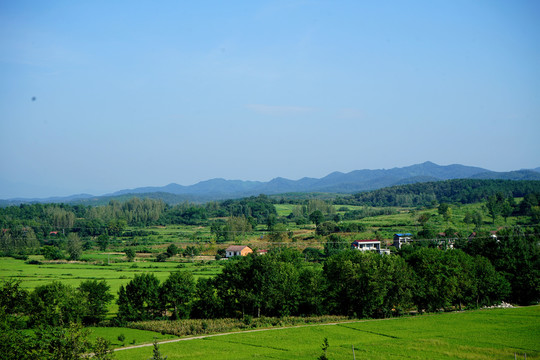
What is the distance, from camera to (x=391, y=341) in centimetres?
3206

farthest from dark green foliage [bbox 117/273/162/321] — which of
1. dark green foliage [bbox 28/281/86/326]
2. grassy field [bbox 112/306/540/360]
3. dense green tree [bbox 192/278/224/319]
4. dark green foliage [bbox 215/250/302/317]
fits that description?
grassy field [bbox 112/306/540/360]

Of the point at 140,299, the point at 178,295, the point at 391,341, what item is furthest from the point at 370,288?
the point at 140,299

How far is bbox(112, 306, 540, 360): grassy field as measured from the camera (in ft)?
94.7

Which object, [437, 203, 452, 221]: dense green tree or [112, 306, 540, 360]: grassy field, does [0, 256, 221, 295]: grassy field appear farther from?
[437, 203, 452, 221]: dense green tree

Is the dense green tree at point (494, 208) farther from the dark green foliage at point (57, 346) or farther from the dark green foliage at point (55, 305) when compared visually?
the dark green foliage at point (57, 346)

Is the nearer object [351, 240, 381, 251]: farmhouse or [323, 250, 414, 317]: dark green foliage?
[323, 250, 414, 317]: dark green foliage

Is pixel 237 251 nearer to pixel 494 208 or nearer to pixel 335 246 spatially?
pixel 335 246

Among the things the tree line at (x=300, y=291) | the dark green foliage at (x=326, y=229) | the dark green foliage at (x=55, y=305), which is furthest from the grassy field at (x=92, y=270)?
the dark green foliage at (x=326, y=229)

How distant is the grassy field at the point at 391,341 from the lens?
28859mm

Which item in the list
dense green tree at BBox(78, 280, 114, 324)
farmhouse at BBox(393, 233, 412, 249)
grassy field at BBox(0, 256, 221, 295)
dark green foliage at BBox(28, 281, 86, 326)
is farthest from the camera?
farmhouse at BBox(393, 233, 412, 249)

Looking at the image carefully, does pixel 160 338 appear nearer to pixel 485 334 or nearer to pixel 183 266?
pixel 485 334

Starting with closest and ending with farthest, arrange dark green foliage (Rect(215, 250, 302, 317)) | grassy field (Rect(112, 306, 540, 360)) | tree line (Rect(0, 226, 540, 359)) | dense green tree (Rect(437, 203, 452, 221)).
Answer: grassy field (Rect(112, 306, 540, 360))
tree line (Rect(0, 226, 540, 359))
dark green foliage (Rect(215, 250, 302, 317))
dense green tree (Rect(437, 203, 452, 221))

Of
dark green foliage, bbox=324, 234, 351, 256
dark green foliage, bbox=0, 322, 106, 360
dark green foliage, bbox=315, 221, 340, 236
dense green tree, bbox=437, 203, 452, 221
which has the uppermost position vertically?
dark green foliage, bbox=0, 322, 106, 360

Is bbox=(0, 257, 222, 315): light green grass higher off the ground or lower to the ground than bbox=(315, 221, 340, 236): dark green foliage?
lower
